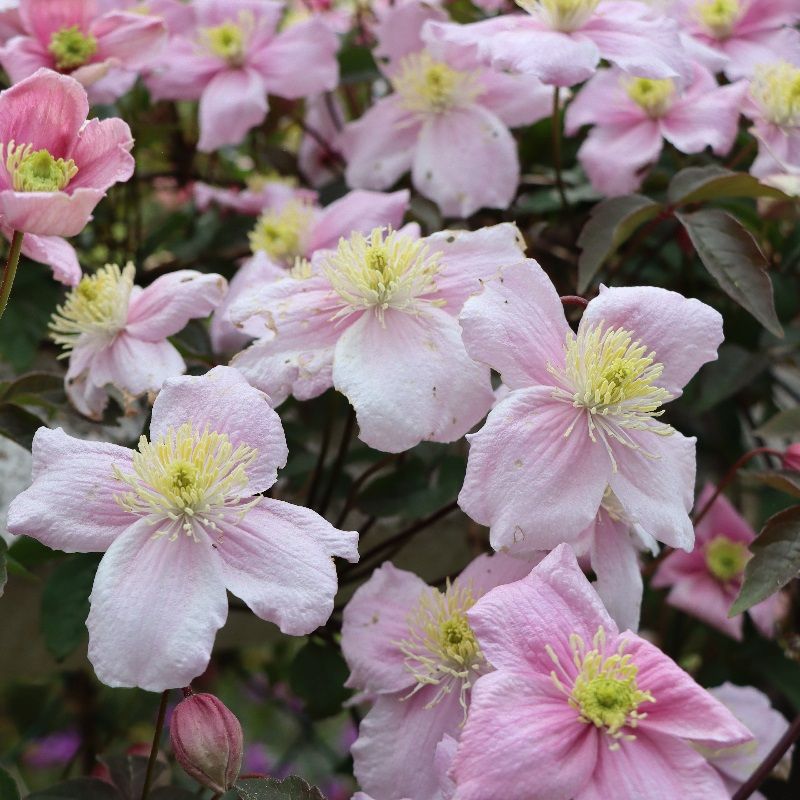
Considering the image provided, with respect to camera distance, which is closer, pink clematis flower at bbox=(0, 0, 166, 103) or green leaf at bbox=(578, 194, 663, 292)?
green leaf at bbox=(578, 194, 663, 292)

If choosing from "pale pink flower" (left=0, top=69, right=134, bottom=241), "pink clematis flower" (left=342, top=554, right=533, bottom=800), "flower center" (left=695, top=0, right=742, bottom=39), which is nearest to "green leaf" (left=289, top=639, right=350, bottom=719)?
"pink clematis flower" (left=342, top=554, right=533, bottom=800)

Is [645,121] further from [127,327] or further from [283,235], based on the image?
[127,327]

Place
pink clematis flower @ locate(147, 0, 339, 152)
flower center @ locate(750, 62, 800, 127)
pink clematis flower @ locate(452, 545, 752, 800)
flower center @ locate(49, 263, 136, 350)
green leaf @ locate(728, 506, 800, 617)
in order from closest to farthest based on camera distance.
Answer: pink clematis flower @ locate(452, 545, 752, 800) < green leaf @ locate(728, 506, 800, 617) < flower center @ locate(49, 263, 136, 350) < flower center @ locate(750, 62, 800, 127) < pink clematis flower @ locate(147, 0, 339, 152)

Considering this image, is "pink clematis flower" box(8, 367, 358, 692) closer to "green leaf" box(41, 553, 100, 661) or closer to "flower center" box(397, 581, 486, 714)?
"flower center" box(397, 581, 486, 714)

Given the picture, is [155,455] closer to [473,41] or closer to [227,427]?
[227,427]

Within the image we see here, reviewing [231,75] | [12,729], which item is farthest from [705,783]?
[12,729]

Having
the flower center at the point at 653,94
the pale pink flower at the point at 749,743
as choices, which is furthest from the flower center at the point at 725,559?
the flower center at the point at 653,94

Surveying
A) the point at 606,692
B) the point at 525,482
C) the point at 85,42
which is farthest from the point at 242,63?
the point at 606,692
